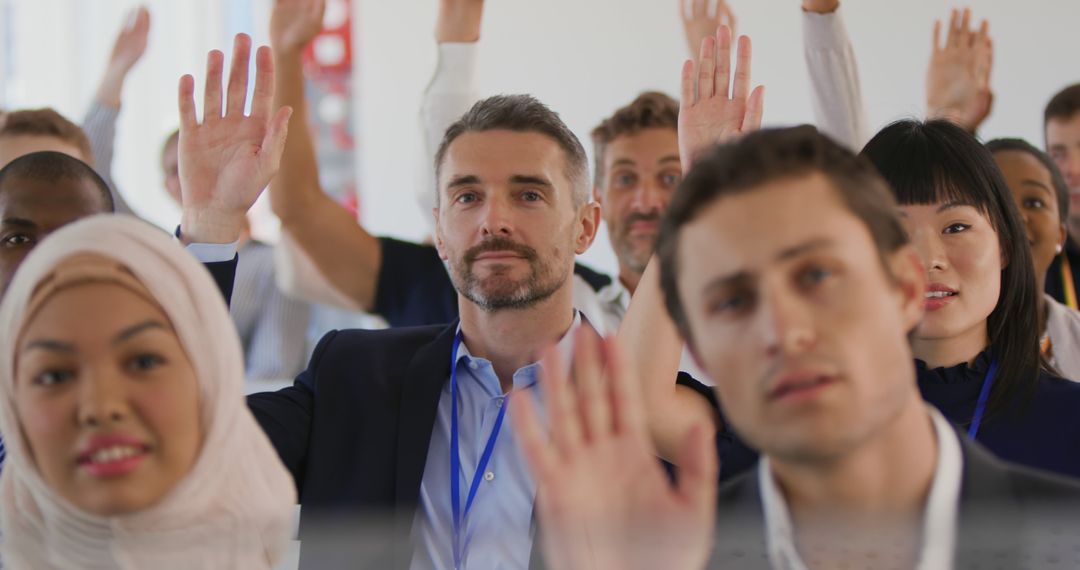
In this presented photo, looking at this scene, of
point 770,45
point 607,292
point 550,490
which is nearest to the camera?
point 550,490

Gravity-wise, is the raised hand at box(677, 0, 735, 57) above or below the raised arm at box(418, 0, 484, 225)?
above

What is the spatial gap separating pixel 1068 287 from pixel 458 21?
1506 millimetres

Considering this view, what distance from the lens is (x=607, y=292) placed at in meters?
2.64

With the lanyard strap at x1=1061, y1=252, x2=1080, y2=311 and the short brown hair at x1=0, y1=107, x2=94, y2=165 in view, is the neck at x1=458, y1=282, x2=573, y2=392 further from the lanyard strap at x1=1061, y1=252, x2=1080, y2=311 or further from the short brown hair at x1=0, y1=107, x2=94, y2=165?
the lanyard strap at x1=1061, y1=252, x2=1080, y2=311

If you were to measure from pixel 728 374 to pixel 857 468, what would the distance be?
0.16 metres

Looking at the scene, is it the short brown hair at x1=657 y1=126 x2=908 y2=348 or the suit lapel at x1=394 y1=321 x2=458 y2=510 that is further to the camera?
the suit lapel at x1=394 y1=321 x2=458 y2=510

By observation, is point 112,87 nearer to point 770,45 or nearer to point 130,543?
point 130,543

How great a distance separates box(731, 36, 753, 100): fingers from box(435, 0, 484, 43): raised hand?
3.51 ft

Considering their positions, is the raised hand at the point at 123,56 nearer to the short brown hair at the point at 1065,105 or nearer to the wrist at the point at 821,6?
the wrist at the point at 821,6

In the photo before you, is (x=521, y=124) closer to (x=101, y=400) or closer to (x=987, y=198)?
(x=987, y=198)

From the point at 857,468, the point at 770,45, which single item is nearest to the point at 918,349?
the point at 857,468

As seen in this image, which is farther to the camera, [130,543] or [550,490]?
[130,543]

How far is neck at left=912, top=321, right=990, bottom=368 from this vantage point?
63.9 inches

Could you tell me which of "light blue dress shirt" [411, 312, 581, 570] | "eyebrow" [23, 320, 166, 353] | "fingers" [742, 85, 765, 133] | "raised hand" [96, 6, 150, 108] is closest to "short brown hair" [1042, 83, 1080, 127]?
"fingers" [742, 85, 765, 133]
